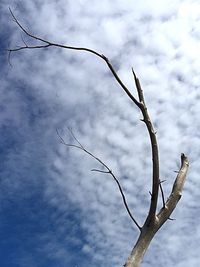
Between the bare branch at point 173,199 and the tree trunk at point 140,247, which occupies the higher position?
the bare branch at point 173,199

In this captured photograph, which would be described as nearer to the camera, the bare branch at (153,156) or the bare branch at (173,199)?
the bare branch at (153,156)

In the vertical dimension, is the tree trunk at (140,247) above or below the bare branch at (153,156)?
below

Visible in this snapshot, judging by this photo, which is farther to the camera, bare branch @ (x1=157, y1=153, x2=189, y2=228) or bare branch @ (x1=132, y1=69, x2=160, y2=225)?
bare branch @ (x1=157, y1=153, x2=189, y2=228)

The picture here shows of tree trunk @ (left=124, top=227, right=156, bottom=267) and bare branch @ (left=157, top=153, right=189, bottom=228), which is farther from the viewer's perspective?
bare branch @ (left=157, top=153, right=189, bottom=228)

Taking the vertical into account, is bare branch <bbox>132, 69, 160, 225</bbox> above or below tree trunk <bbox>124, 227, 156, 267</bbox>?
above

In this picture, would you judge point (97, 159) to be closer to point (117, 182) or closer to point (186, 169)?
point (117, 182)

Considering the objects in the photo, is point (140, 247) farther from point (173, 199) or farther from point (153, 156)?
point (153, 156)

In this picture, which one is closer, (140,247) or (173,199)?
(140,247)

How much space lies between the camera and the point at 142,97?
4.41 meters

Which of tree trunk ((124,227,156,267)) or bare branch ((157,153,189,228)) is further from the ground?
bare branch ((157,153,189,228))

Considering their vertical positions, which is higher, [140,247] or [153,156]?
[153,156]

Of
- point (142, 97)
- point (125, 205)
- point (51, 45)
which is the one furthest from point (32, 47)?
point (125, 205)

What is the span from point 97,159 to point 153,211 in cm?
101

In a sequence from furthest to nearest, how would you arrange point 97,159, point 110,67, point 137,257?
point 97,159, point 110,67, point 137,257
